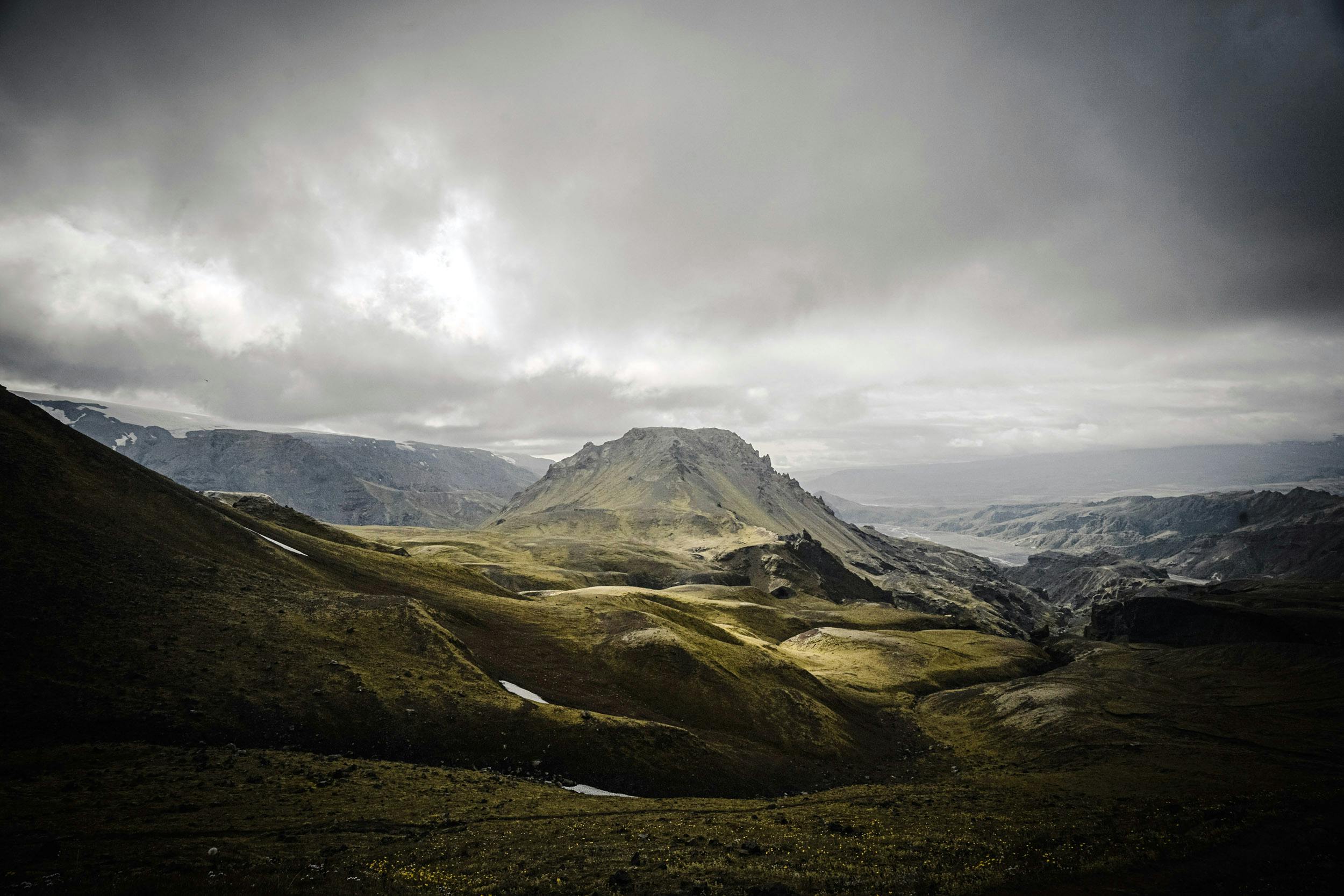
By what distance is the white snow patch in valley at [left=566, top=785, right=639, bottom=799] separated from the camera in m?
46.3

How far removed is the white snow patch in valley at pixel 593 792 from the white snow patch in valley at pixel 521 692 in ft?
44.2

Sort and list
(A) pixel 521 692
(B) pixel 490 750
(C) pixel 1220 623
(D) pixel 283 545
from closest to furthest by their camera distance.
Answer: (B) pixel 490 750
(A) pixel 521 692
(D) pixel 283 545
(C) pixel 1220 623

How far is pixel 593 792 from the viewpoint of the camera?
156 feet

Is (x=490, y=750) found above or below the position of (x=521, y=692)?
below

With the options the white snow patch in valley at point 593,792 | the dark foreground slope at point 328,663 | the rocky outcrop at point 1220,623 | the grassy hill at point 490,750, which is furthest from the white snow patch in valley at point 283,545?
the rocky outcrop at point 1220,623

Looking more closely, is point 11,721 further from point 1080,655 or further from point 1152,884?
point 1080,655

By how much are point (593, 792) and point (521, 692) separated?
18082 mm

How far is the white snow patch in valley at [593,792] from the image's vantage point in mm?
46312

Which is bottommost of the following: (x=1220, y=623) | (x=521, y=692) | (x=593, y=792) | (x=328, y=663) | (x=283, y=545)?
(x=1220, y=623)

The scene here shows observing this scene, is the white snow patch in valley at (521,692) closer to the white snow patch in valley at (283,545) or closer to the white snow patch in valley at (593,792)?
the white snow patch in valley at (593,792)

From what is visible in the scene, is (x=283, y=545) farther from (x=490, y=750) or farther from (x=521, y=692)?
(x=490, y=750)

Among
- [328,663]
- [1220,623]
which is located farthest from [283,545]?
[1220,623]

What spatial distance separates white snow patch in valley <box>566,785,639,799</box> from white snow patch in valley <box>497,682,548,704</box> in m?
13.5

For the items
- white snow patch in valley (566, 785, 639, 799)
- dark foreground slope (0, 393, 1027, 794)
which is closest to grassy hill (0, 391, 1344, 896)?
dark foreground slope (0, 393, 1027, 794)
